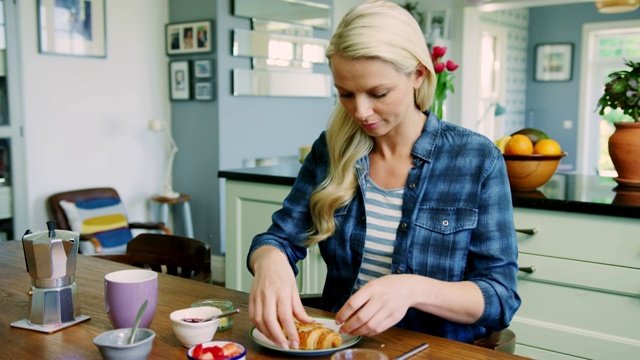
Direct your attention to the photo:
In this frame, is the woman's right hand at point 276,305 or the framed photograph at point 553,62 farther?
the framed photograph at point 553,62

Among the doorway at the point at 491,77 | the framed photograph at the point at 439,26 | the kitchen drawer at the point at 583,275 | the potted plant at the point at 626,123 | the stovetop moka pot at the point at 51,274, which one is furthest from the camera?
the doorway at the point at 491,77

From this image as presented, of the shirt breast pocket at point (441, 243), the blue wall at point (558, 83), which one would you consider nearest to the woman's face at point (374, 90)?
the shirt breast pocket at point (441, 243)

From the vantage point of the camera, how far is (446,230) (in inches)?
54.7

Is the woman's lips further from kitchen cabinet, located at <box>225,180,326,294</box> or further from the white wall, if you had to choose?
the white wall

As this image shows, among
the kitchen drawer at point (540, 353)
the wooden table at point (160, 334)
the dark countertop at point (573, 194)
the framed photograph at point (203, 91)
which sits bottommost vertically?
the kitchen drawer at point (540, 353)

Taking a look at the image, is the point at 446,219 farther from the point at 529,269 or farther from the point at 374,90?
the point at 529,269

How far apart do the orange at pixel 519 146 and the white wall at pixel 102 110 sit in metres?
2.93

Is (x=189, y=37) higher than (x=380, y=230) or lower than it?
higher

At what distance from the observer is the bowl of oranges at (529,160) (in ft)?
7.75

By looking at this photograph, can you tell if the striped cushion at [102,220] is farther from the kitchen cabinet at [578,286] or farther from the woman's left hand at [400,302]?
the woman's left hand at [400,302]

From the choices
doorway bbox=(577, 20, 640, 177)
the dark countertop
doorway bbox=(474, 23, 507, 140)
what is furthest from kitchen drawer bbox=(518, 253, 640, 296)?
doorway bbox=(577, 20, 640, 177)

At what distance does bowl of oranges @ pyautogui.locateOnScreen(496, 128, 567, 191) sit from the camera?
93.0 inches

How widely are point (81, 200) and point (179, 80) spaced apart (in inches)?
45.1

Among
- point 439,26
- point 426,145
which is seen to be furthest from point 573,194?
point 439,26
